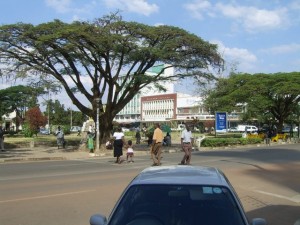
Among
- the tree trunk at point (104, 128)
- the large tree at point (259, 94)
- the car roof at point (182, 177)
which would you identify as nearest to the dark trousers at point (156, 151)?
the tree trunk at point (104, 128)

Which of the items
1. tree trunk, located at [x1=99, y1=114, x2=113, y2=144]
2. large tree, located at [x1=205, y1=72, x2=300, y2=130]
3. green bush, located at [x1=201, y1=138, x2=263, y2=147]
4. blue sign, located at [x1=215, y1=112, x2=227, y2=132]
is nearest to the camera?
tree trunk, located at [x1=99, y1=114, x2=113, y2=144]

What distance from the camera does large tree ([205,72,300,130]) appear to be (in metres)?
54.4

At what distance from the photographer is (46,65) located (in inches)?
1249

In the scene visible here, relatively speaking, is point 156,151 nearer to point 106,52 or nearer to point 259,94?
point 106,52

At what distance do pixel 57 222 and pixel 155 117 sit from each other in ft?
444

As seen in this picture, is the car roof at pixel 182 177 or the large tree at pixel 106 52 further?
the large tree at pixel 106 52

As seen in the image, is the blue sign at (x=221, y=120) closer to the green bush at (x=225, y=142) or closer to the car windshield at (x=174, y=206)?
the green bush at (x=225, y=142)

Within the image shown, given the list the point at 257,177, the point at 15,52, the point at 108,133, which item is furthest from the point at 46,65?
the point at 257,177

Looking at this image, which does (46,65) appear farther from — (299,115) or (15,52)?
(299,115)

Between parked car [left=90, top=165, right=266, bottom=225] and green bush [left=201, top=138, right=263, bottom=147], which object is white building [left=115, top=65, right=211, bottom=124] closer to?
green bush [left=201, top=138, right=263, bottom=147]

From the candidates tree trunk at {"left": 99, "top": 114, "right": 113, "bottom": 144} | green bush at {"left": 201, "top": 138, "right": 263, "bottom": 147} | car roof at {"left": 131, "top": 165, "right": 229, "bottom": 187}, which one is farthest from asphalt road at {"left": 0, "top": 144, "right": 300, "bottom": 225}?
green bush at {"left": 201, "top": 138, "right": 263, "bottom": 147}

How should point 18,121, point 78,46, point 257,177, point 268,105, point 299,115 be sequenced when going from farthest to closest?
1. point 18,121
2. point 299,115
3. point 268,105
4. point 78,46
5. point 257,177

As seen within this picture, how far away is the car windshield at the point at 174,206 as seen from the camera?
409 centimetres

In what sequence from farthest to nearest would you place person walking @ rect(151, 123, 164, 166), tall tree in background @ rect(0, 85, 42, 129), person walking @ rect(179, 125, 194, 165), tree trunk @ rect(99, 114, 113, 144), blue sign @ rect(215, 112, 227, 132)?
tall tree in background @ rect(0, 85, 42, 129) < blue sign @ rect(215, 112, 227, 132) < tree trunk @ rect(99, 114, 113, 144) < person walking @ rect(151, 123, 164, 166) < person walking @ rect(179, 125, 194, 165)
